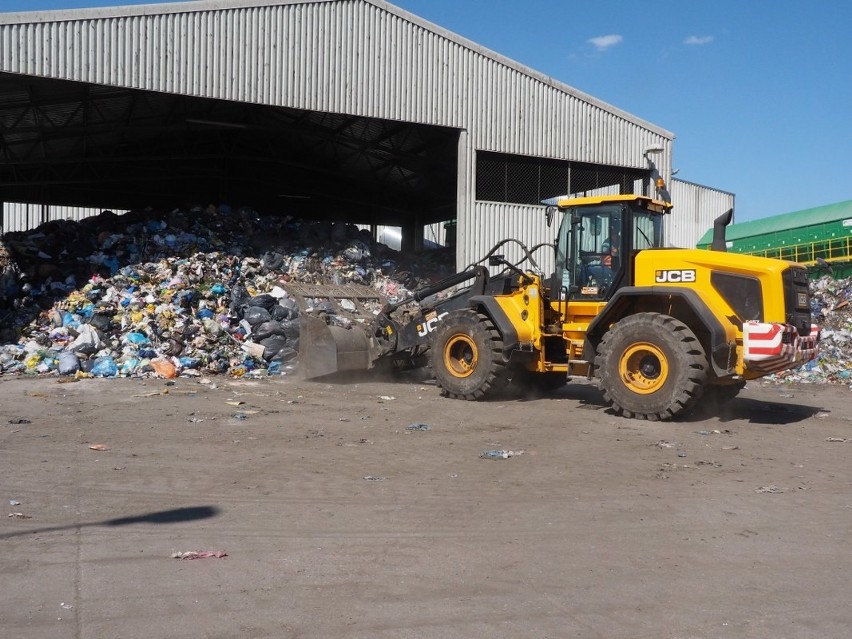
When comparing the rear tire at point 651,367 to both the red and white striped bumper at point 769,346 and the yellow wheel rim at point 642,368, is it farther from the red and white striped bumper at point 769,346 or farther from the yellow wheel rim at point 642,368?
the red and white striped bumper at point 769,346

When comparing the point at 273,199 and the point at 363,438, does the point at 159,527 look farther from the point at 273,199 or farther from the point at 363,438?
the point at 273,199

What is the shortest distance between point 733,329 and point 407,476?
13.6 ft

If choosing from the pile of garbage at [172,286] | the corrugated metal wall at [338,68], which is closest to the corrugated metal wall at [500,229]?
the corrugated metal wall at [338,68]

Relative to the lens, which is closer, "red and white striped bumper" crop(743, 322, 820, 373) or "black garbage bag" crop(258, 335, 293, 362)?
"red and white striped bumper" crop(743, 322, 820, 373)

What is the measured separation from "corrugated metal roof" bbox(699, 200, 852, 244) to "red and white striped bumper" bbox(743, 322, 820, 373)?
586 inches

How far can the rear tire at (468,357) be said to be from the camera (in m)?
10.2

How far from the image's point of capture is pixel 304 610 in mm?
3627

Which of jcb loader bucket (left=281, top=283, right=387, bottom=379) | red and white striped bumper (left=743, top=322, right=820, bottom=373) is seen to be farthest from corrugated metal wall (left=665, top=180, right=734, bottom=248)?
red and white striped bumper (left=743, top=322, right=820, bottom=373)

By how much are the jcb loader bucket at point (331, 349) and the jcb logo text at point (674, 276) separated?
4.56 meters

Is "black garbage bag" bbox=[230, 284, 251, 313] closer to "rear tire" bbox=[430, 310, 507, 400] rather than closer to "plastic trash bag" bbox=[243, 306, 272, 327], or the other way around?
"plastic trash bag" bbox=[243, 306, 272, 327]

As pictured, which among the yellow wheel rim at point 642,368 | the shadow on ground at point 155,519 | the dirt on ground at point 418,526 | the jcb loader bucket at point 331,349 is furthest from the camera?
the jcb loader bucket at point 331,349

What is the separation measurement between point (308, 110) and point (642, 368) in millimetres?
9030

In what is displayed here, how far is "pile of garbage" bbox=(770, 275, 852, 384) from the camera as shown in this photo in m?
14.0

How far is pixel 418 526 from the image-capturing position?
4934 millimetres
